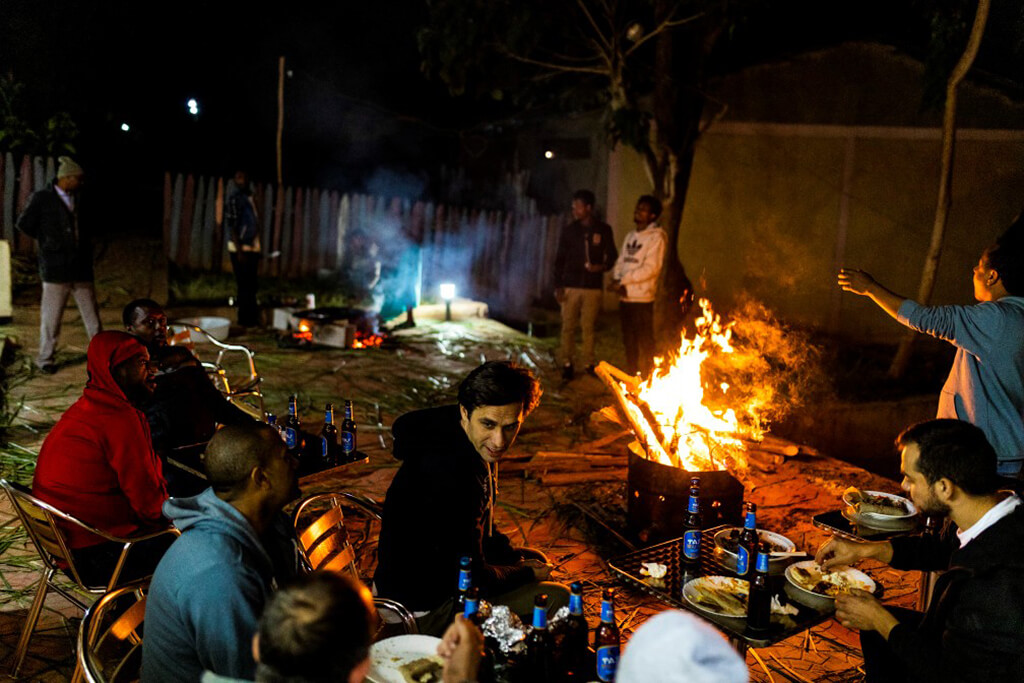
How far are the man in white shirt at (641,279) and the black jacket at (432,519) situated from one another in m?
6.56

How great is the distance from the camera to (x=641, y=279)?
1016cm

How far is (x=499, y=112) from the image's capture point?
2348cm

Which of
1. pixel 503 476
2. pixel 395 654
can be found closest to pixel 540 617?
pixel 395 654

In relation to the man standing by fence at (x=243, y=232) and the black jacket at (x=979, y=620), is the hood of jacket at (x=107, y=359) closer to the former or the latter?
the black jacket at (x=979, y=620)

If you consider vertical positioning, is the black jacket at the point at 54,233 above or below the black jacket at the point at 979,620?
above

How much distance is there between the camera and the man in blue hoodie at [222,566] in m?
2.70

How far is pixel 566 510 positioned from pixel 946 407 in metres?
3.11

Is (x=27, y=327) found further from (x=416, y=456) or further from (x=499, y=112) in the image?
(x=499, y=112)

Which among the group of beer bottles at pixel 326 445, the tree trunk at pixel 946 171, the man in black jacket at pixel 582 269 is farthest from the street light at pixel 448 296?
the group of beer bottles at pixel 326 445

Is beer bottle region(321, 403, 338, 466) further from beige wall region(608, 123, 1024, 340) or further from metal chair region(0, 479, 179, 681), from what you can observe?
beige wall region(608, 123, 1024, 340)

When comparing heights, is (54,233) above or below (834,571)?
above

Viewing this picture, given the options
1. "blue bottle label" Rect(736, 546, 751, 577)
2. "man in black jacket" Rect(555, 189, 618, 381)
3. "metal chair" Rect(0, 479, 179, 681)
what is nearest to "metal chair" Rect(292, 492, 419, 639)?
"metal chair" Rect(0, 479, 179, 681)

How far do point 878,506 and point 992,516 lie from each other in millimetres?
1241

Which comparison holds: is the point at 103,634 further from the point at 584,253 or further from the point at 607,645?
the point at 584,253
